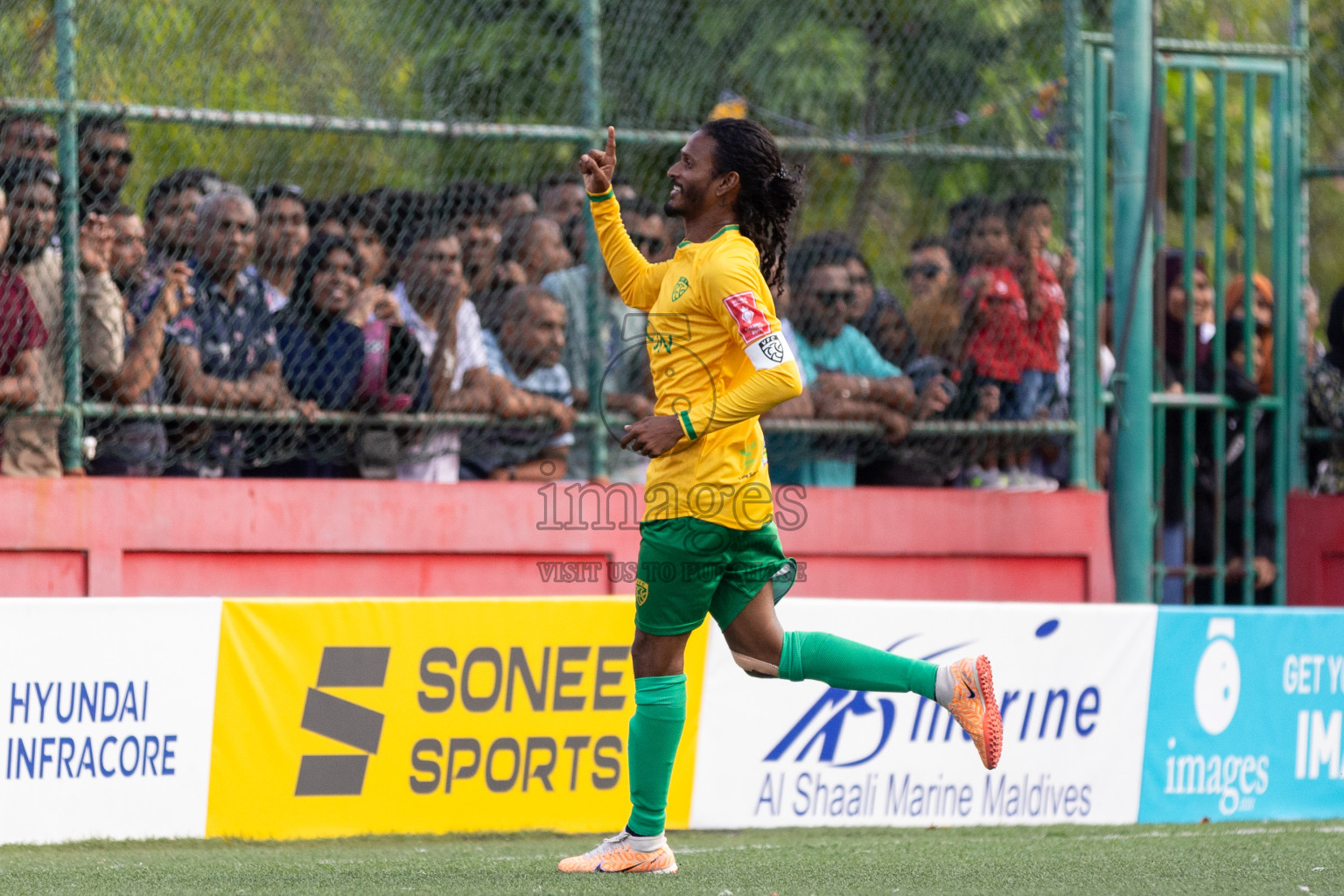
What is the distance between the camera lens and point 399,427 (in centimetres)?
754

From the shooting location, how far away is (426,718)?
653 cm

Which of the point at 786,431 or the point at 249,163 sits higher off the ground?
the point at 249,163

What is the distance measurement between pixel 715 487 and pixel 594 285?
125 inches

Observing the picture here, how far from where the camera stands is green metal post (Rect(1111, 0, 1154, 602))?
28.2ft

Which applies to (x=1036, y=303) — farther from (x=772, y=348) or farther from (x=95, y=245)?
(x=95, y=245)

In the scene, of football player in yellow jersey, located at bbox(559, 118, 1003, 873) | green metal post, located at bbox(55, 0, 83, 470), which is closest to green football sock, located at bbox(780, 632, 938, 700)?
football player in yellow jersey, located at bbox(559, 118, 1003, 873)

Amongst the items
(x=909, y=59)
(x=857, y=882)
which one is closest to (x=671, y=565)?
(x=857, y=882)

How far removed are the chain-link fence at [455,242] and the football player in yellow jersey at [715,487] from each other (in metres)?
1.32

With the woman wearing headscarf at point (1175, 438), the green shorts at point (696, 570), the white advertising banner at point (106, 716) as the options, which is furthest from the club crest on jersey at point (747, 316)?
the woman wearing headscarf at point (1175, 438)

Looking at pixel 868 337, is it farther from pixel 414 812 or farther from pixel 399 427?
pixel 414 812

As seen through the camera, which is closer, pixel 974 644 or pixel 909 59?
pixel 974 644

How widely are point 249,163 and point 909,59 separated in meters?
3.39

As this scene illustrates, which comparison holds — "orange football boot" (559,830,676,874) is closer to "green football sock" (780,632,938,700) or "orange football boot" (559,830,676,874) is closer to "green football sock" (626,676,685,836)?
"green football sock" (626,676,685,836)

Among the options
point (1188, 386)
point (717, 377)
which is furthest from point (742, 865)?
point (1188, 386)
